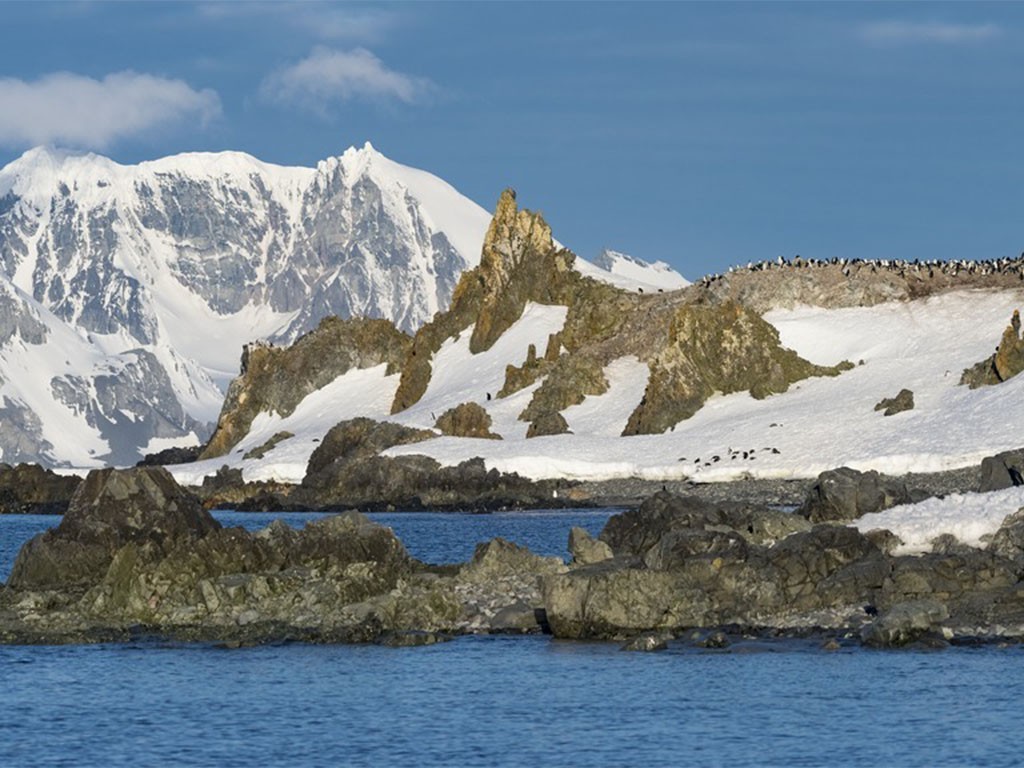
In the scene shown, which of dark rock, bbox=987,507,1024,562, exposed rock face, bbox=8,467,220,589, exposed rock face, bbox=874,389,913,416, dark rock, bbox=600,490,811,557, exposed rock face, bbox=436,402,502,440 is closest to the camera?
dark rock, bbox=987,507,1024,562

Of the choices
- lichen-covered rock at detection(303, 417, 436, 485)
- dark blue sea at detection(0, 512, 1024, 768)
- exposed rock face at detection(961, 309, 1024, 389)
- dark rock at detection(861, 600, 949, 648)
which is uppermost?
exposed rock face at detection(961, 309, 1024, 389)

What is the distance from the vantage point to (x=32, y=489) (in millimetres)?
170500

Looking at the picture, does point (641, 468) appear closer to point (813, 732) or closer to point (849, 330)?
point (849, 330)

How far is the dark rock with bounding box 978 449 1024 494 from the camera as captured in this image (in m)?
86.4

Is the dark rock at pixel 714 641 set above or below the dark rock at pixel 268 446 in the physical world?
below

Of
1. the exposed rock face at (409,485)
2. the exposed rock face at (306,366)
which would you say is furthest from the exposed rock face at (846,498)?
the exposed rock face at (306,366)

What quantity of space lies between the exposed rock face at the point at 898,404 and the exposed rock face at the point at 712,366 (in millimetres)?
13703

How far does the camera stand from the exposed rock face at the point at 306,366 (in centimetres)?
18675

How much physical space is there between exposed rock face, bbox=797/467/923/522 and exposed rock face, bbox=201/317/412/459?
336ft

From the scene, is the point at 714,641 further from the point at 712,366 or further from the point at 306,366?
the point at 306,366

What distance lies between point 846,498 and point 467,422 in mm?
70570

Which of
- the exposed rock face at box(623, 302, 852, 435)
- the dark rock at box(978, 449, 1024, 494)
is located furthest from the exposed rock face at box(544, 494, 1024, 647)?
the exposed rock face at box(623, 302, 852, 435)

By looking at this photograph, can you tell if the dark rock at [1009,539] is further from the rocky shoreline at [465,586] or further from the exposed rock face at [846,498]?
the exposed rock face at [846,498]

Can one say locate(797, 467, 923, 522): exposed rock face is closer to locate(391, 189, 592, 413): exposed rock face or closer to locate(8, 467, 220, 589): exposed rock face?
locate(8, 467, 220, 589): exposed rock face
